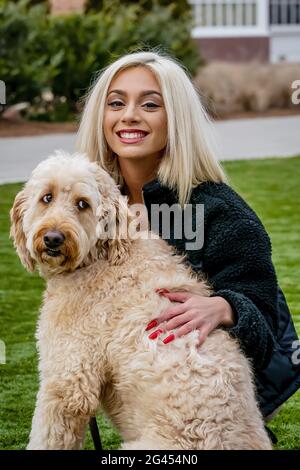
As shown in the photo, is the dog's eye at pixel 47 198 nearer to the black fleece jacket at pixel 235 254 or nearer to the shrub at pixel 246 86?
the black fleece jacket at pixel 235 254

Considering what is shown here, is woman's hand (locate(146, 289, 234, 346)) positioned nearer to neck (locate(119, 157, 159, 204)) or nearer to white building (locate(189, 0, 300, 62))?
neck (locate(119, 157, 159, 204))

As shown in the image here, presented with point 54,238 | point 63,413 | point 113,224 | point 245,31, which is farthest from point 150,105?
point 245,31

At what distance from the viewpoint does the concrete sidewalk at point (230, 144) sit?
1334 centimetres

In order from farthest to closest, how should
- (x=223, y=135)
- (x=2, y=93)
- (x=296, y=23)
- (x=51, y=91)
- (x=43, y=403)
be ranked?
(x=296, y=23) < (x=51, y=91) < (x=223, y=135) < (x=2, y=93) < (x=43, y=403)

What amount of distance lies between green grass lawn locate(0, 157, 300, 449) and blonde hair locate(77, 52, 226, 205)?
1506mm

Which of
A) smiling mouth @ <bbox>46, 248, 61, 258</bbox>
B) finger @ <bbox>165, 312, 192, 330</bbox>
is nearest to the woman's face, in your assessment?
smiling mouth @ <bbox>46, 248, 61, 258</bbox>

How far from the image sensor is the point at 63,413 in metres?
3.49

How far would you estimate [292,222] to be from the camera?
33.1 ft

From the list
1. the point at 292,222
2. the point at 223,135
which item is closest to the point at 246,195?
the point at 292,222

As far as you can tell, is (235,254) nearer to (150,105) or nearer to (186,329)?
(186,329)

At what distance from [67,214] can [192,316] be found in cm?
57

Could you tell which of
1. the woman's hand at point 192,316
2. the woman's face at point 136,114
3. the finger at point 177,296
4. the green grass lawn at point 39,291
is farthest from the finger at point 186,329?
the green grass lawn at point 39,291
